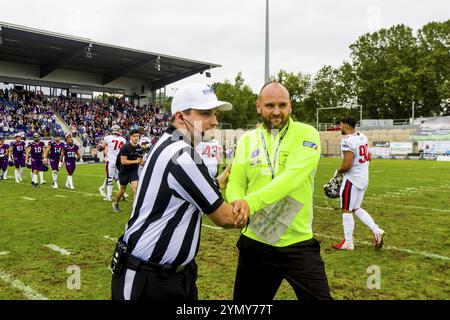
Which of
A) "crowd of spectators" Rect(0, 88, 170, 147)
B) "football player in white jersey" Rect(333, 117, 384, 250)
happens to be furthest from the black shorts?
"crowd of spectators" Rect(0, 88, 170, 147)

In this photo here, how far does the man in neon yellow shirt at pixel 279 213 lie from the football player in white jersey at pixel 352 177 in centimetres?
374

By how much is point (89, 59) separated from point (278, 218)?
41.5 m

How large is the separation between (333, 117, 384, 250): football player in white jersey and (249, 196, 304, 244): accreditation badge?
3825mm

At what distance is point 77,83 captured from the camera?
147ft

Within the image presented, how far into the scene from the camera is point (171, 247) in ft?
7.70

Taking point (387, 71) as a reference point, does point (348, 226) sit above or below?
below

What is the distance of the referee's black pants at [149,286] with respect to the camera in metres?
2.30

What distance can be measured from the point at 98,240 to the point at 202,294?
128 inches

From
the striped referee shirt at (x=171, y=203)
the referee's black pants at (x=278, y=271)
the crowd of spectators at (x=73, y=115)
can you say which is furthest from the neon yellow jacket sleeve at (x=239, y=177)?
the crowd of spectators at (x=73, y=115)

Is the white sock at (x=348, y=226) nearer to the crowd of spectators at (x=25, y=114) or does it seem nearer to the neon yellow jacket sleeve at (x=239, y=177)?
the neon yellow jacket sleeve at (x=239, y=177)

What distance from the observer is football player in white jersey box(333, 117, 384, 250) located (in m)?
6.46

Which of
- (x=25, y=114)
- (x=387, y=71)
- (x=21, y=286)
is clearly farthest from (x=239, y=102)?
(x=21, y=286)

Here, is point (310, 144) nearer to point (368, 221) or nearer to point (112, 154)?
point (368, 221)

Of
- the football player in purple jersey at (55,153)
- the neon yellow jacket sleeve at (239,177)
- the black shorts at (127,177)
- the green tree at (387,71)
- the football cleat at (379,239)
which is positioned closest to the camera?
the neon yellow jacket sleeve at (239,177)
